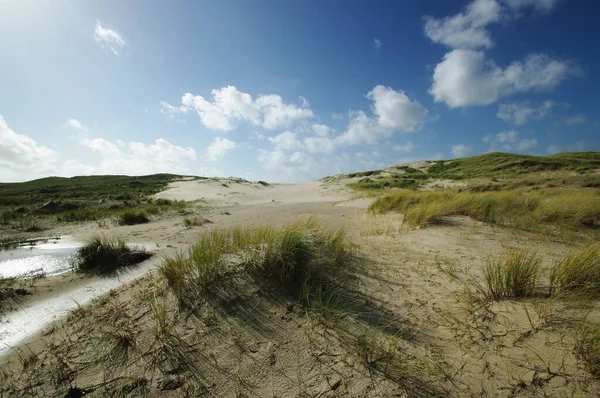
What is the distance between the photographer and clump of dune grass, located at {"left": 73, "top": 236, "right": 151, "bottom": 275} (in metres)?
5.01

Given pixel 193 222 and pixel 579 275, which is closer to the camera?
pixel 579 275

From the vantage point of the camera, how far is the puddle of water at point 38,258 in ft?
16.0

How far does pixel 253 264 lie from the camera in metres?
3.41

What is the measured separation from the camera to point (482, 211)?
723 cm

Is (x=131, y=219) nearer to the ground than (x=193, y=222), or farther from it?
farther from it

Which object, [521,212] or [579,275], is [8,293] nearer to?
[579,275]

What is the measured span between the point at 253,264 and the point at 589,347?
3.08 meters

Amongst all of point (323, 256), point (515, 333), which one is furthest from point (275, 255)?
point (515, 333)

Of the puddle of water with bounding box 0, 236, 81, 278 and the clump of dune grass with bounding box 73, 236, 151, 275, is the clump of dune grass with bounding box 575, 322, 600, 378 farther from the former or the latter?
the puddle of water with bounding box 0, 236, 81, 278

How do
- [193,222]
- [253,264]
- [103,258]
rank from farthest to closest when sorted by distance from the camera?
[193,222] < [103,258] < [253,264]

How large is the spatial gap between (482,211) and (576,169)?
Result: 20.2 m

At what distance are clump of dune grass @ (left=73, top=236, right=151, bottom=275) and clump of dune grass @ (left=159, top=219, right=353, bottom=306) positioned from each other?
2.48 meters

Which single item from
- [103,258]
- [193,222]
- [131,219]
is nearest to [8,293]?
[103,258]

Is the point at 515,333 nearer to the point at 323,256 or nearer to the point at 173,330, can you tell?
the point at 323,256
